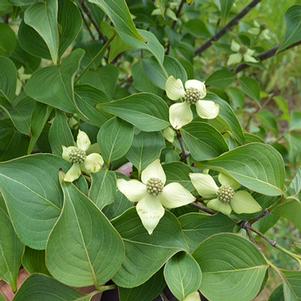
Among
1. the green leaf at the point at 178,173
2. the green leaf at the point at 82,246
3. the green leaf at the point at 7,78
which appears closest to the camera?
the green leaf at the point at 82,246

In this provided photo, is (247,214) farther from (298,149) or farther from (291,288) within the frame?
(298,149)

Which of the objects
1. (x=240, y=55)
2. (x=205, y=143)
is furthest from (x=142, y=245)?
(x=240, y=55)

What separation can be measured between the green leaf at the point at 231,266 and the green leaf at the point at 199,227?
3cm

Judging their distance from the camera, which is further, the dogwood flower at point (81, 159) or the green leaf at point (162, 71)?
the green leaf at point (162, 71)

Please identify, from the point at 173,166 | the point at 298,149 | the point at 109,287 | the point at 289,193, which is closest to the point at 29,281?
the point at 109,287

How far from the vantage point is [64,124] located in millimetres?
590

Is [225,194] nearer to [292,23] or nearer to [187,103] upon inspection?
[187,103]

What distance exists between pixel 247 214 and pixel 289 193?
0.07 m

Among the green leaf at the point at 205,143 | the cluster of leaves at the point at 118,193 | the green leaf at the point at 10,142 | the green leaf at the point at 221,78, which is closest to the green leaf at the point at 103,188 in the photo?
the cluster of leaves at the point at 118,193

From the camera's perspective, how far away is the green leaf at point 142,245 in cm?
47

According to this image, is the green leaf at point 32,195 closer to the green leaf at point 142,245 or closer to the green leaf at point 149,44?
the green leaf at point 142,245

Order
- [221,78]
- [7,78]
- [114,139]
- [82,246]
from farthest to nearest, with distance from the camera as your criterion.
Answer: [221,78] → [7,78] → [114,139] → [82,246]

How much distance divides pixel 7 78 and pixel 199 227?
1.09ft

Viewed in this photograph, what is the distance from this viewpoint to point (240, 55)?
3.02 feet
